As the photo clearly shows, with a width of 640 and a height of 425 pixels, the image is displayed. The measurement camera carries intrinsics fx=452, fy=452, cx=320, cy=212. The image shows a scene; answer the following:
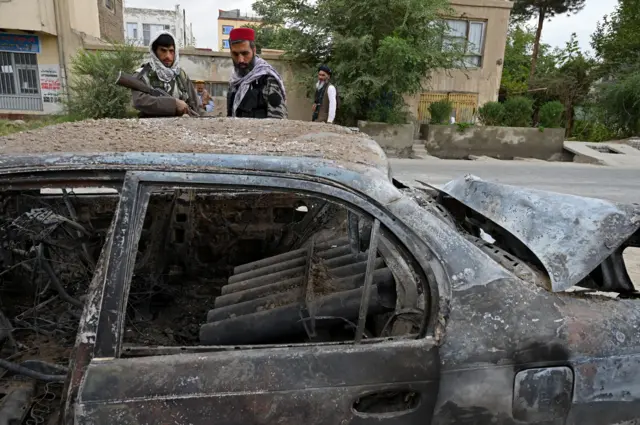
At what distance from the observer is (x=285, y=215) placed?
10.8ft

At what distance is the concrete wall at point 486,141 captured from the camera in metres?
13.9

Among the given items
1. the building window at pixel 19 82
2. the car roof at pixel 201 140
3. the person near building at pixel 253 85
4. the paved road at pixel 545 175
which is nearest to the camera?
the car roof at pixel 201 140

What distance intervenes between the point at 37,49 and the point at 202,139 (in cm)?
1734

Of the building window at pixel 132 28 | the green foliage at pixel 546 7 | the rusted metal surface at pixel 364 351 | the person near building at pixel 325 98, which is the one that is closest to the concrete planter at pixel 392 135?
the person near building at pixel 325 98

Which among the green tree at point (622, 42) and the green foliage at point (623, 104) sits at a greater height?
the green tree at point (622, 42)

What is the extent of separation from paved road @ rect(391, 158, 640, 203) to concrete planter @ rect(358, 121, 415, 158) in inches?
34.0

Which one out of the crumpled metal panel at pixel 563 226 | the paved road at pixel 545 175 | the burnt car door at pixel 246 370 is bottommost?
the paved road at pixel 545 175

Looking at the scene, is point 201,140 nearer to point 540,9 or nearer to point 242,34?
point 242,34

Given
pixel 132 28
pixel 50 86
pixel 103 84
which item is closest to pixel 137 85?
pixel 103 84

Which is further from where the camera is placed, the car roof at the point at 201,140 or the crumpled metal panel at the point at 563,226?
the car roof at the point at 201,140

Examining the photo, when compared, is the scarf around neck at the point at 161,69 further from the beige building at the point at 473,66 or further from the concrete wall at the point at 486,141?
the beige building at the point at 473,66

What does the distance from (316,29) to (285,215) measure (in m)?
11.1

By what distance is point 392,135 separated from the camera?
12930 mm

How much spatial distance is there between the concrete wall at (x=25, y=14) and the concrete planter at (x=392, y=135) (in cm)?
1095
